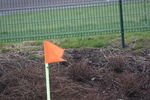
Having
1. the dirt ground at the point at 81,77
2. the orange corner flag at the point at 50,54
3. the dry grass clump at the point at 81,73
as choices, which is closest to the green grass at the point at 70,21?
the dirt ground at the point at 81,77

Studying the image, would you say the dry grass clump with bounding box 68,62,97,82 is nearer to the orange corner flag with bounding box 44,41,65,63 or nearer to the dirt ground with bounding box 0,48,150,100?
the dirt ground with bounding box 0,48,150,100

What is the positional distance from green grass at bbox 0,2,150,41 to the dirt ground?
46.0 inches

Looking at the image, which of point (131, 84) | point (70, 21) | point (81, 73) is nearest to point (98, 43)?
point (70, 21)

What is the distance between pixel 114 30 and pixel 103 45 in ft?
1.60

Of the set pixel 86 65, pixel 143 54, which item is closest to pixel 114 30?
pixel 143 54

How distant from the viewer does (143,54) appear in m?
8.17

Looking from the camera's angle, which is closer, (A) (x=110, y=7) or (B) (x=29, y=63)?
(B) (x=29, y=63)

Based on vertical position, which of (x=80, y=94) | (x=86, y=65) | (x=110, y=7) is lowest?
(x=80, y=94)

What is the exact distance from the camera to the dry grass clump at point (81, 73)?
7215 mm

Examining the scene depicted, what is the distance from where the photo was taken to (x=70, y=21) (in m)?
9.43

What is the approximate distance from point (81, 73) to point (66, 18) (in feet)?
8.07

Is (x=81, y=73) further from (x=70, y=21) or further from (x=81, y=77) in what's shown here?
(x=70, y=21)

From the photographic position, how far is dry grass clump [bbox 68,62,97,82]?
7215mm

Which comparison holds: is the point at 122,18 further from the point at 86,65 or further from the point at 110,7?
the point at 86,65
